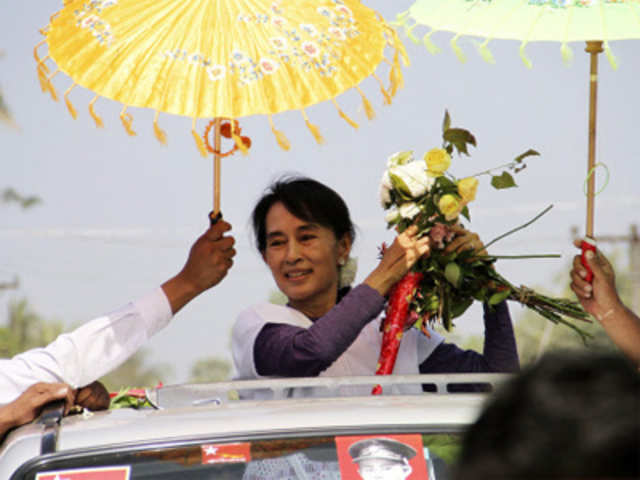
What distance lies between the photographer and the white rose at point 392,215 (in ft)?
9.95

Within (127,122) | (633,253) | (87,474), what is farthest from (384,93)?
(633,253)

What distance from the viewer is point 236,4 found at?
309 cm

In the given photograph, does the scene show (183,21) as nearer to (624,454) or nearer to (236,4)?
(236,4)

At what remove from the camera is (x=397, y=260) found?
2.91m

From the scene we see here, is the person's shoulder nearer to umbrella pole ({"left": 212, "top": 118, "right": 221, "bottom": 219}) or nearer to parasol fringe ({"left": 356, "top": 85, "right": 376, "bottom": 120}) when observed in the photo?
umbrella pole ({"left": 212, "top": 118, "right": 221, "bottom": 219})

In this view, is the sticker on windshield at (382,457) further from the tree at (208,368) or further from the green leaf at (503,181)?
the tree at (208,368)

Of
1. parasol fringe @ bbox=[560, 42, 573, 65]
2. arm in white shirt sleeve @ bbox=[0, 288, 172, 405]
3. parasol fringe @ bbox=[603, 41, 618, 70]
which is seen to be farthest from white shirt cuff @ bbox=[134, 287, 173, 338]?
parasol fringe @ bbox=[603, 41, 618, 70]

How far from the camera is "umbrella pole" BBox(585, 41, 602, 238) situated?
123 inches

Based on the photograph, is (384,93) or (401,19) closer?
(384,93)

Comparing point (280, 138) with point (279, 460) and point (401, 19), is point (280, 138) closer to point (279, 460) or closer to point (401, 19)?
point (401, 19)

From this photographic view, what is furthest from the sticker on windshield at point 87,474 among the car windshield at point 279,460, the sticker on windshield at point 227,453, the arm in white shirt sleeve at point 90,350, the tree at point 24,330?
the tree at point 24,330

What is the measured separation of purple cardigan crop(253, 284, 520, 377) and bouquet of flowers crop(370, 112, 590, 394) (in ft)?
0.37

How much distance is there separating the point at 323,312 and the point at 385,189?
1.60 feet

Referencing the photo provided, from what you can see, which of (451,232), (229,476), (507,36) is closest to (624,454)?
(229,476)
